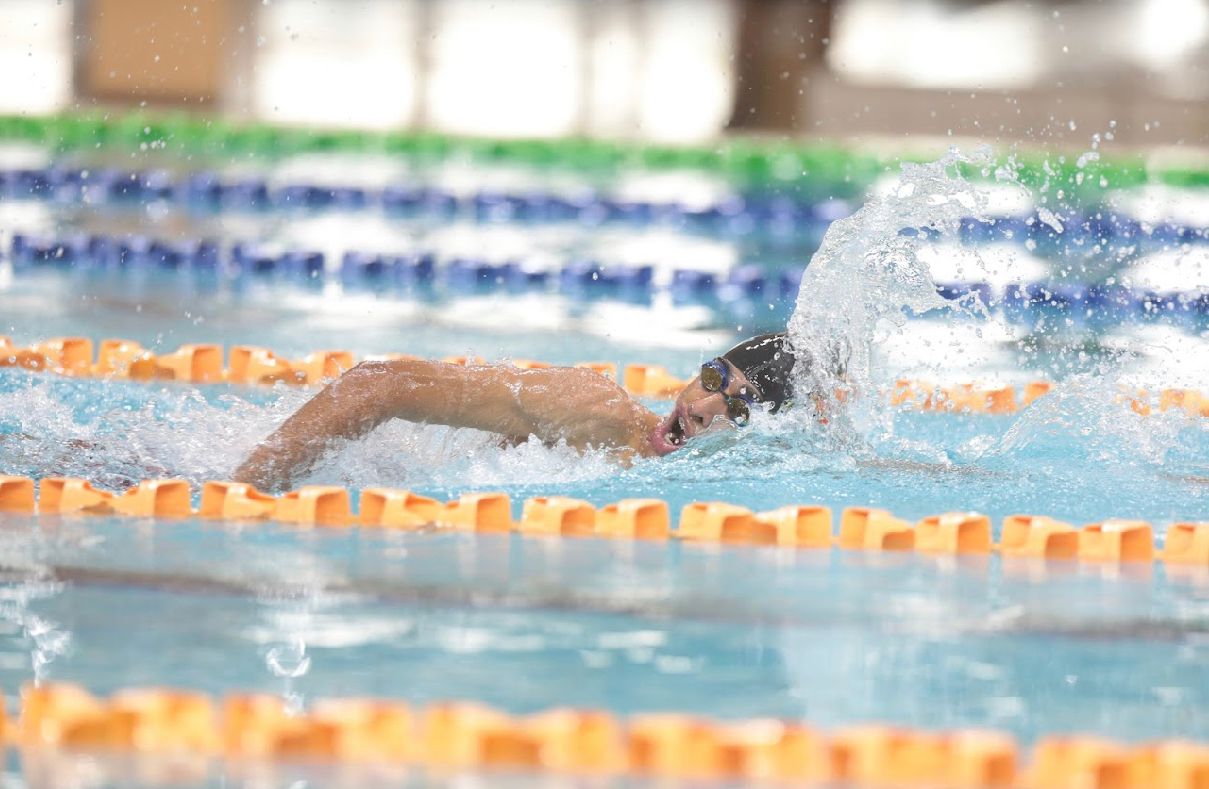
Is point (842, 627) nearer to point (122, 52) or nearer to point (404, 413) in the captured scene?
point (404, 413)

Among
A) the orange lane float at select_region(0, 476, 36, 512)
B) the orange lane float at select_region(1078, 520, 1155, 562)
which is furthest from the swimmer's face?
the orange lane float at select_region(0, 476, 36, 512)

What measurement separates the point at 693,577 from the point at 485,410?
34.7 inches

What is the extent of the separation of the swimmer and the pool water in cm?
6

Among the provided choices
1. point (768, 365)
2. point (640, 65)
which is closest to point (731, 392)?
point (768, 365)

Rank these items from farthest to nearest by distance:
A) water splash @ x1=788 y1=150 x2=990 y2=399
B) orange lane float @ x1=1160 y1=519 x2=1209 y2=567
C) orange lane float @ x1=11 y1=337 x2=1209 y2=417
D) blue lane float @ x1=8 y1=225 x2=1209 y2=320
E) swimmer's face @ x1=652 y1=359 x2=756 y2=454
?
blue lane float @ x1=8 y1=225 x2=1209 y2=320, orange lane float @ x1=11 y1=337 x2=1209 y2=417, water splash @ x1=788 y1=150 x2=990 y2=399, swimmer's face @ x1=652 y1=359 x2=756 y2=454, orange lane float @ x1=1160 y1=519 x2=1209 y2=567

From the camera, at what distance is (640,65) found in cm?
1418

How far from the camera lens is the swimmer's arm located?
3.66m

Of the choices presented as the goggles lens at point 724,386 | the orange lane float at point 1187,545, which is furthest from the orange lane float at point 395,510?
the orange lane float at point 1187,545

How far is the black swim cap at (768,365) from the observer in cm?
380

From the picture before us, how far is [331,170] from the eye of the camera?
33.1ft

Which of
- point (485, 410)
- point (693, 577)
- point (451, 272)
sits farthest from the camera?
point (451, 272)

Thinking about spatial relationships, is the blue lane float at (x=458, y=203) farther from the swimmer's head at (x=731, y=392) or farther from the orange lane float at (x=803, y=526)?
the orange lane float at (x=803, y=526)

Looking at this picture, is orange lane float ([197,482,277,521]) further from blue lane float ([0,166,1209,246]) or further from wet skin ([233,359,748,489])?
blue lane float ([0,166,1209,246])

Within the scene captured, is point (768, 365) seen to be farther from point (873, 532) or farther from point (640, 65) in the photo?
point (640, 65)
